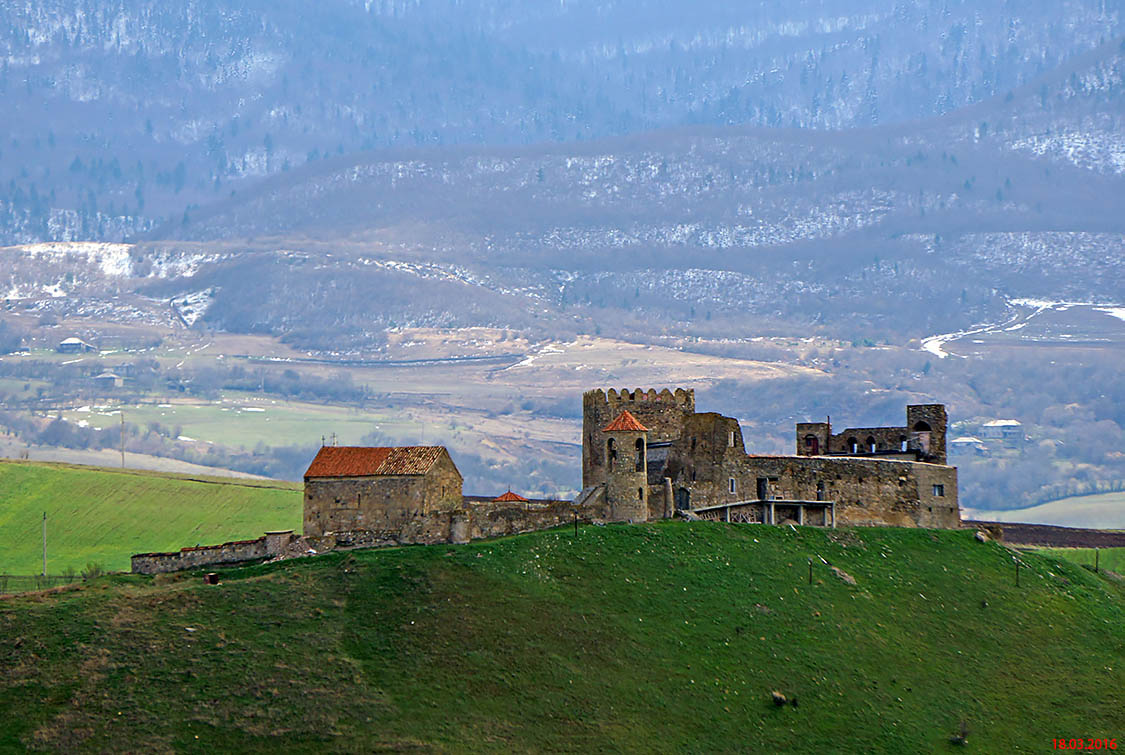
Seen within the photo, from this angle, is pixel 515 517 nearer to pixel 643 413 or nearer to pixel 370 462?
pixel 370 462

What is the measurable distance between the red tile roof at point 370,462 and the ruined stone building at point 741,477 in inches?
416

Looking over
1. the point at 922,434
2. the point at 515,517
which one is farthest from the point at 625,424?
the point at 922,434

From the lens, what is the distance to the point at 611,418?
107750 millimetres

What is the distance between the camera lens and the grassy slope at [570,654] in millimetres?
75812

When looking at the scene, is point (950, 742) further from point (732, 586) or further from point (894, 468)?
point (894, 468)

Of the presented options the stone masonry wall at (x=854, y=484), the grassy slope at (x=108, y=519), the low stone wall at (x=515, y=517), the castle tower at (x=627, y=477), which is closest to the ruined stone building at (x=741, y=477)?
Result: the stone masonry wall at (x=854, y=484)

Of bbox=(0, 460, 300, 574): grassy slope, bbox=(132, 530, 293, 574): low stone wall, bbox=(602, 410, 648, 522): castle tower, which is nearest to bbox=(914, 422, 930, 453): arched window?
bbox=(602, 410, 648, 522): castle tower

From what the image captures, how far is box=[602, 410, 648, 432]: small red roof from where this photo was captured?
101188 millimetres

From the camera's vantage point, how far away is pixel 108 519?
611 ft

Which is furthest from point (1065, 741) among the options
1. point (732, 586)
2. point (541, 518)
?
point (541, 518)

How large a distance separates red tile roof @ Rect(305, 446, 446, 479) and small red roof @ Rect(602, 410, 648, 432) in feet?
37.5

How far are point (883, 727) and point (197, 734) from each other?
107 feet

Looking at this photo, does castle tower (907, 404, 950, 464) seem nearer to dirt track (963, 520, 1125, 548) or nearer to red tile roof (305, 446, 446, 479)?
red tile roof (305, 446, 446, 479)

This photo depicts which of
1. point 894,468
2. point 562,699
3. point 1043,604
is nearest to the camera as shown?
point 562,699
